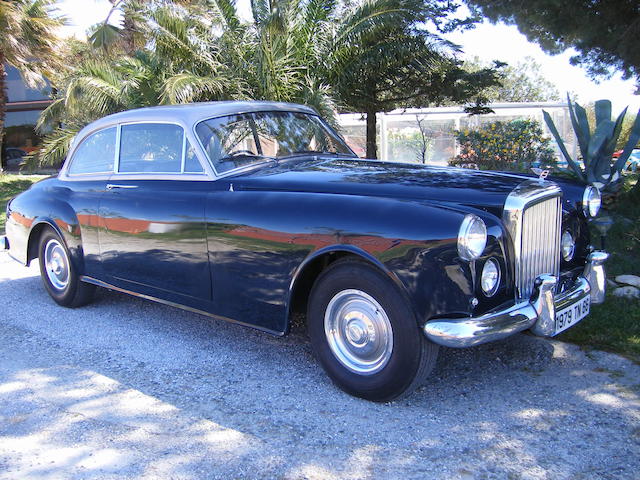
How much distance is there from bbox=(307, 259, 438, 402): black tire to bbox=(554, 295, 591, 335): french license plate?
0.73 metres

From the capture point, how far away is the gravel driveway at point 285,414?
2650 millimetres

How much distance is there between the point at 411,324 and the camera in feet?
9.67

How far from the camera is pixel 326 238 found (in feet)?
10.5

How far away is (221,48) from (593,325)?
855cm

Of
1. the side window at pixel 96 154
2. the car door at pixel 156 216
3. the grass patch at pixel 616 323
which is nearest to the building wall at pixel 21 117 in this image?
the side window at pixel 96 154

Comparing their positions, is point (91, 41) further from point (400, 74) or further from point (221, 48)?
point (400, 74)

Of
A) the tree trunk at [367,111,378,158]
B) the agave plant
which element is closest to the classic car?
the agave plant

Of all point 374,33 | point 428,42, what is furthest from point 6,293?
point 428,42

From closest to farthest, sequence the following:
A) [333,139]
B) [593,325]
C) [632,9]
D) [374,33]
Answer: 1. [593,325]
2. [333,139]
3. [632,9]
4. [374,33]

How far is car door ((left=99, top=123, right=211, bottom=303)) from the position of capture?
3854 mm

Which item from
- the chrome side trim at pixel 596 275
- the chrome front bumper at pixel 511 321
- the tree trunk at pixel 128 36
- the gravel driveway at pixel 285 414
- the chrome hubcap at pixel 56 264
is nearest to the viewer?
the gravel driveway at pixel 285 414

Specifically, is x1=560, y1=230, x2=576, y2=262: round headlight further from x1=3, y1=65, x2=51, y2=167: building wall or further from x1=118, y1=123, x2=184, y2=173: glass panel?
x1=3, y1=65, x2=51, y2=167: building wall

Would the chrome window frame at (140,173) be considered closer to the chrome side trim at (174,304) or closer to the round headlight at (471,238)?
the chrome side trim at (174,304)

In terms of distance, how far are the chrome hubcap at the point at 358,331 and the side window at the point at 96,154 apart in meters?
2.42
